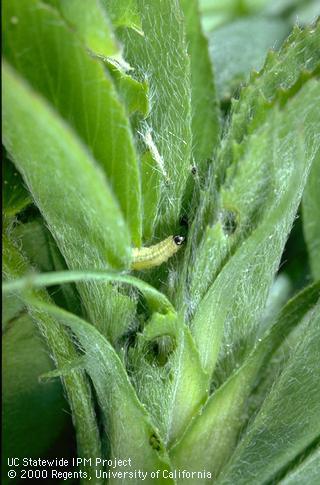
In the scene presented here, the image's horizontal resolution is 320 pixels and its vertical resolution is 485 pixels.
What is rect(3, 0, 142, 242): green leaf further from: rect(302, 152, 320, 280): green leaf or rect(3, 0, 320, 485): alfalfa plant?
rect(302, 152, 320, 280): green leaf

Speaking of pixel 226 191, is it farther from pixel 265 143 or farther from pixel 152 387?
pixel 152 387

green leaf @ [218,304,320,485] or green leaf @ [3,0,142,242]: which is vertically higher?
green leaf @ [3,0,142,242]

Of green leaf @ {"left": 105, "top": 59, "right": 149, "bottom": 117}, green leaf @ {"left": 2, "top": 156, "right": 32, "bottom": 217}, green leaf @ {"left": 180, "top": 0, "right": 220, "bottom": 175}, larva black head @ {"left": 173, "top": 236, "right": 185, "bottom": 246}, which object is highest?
green leaf @ {"left": 180, "top": 0, "right": 220, "bottom": 175}

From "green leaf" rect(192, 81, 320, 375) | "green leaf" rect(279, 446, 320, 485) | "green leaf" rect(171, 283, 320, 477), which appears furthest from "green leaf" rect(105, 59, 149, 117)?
"green leaf" rect(279, 446, 320, 485)

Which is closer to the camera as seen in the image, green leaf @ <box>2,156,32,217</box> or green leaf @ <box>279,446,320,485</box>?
green leaf @ <box>2,156,32,217</box>

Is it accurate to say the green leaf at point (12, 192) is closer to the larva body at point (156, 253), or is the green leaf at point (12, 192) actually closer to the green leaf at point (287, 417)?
the larva body at point (156, 253)

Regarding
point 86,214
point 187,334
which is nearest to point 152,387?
point 187,334
